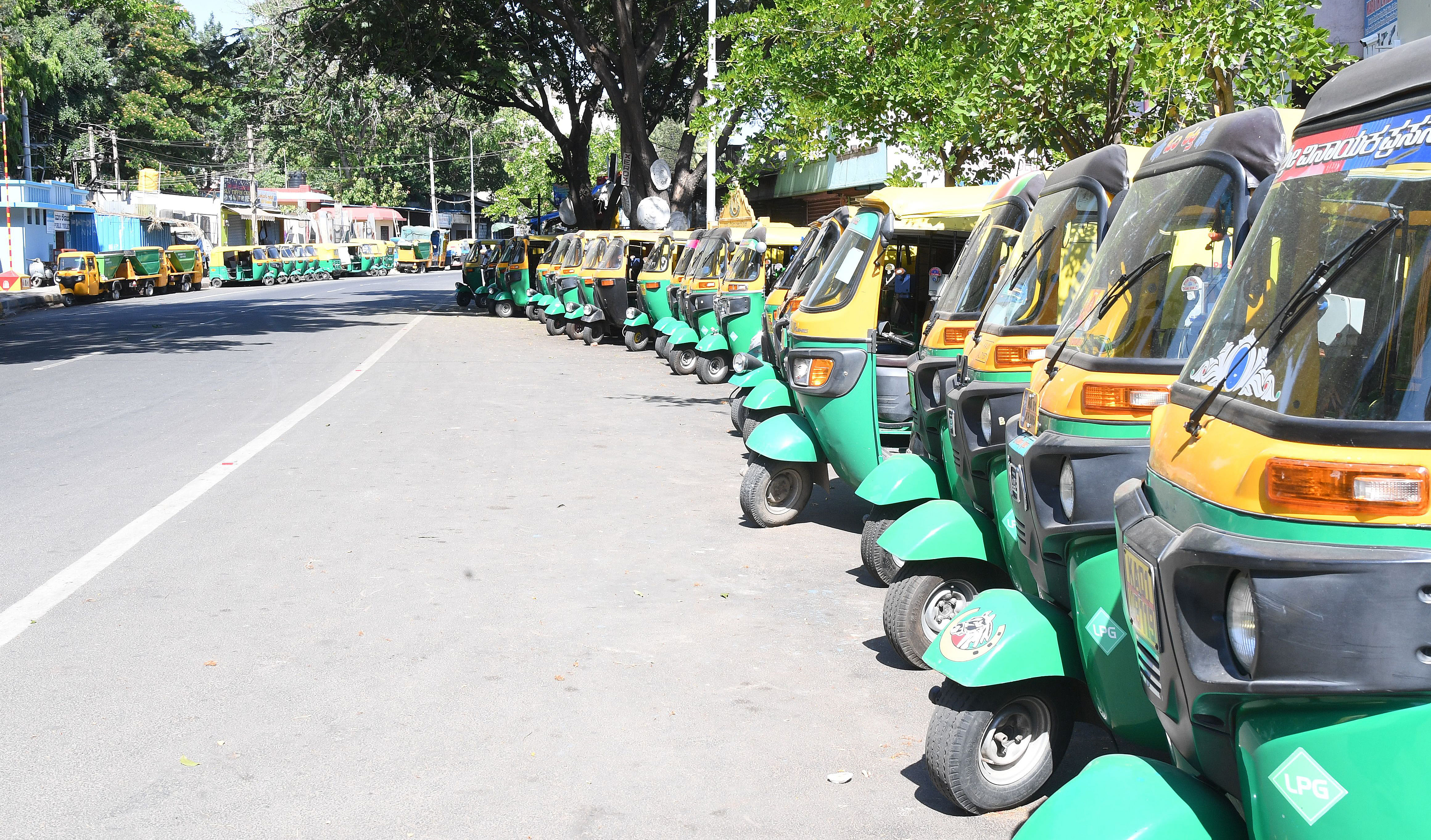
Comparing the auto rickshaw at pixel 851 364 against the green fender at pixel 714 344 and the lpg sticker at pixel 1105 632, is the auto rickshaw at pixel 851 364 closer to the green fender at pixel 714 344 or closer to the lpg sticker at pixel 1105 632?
the lpg sticker at pixel 1105 632

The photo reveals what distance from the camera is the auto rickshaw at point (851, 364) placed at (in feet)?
25.7

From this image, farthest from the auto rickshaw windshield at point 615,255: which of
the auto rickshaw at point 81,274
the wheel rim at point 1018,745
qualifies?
the auto rickshaw at point 81,274

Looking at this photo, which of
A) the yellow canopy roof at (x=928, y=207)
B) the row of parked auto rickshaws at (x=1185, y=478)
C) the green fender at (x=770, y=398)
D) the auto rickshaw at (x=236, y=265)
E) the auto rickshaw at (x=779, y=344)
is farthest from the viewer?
the auto rickshaw at (x=236, y=265)

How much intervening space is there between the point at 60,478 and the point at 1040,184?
7416mm

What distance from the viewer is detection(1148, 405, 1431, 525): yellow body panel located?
7.92ft

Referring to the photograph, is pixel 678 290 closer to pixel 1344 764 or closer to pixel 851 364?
pixel 851 364

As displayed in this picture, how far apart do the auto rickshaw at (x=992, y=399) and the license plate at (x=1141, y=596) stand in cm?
171

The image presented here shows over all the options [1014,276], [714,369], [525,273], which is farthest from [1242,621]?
[525,273]

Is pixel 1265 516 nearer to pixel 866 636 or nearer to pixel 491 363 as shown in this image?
pixel 866 636

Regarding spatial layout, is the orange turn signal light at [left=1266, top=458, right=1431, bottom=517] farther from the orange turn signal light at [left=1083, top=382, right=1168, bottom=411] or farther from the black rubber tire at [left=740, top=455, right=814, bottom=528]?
the black rubber tire at [left=740, top=455, right=814, bottom=528]

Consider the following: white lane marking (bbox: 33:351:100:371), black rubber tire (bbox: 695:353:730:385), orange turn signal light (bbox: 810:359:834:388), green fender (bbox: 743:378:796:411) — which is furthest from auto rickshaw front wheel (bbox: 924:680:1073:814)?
white lane marking (bbox: 33:351:100:371)

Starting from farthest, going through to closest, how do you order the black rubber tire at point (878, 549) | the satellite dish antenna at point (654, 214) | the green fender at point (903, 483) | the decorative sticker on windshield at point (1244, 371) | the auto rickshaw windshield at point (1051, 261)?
the satellite dish antenna at point (654, 214) < the black rubber tire at point (878, 549) < the green fender at point (903, 483) < the auto rickshaw windshield at point (1051, 261) < the decorative sticker on windshield at point (1244, 371)

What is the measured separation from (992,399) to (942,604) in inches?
38.9

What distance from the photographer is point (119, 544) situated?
24.9 ft
